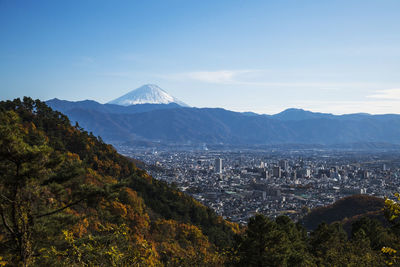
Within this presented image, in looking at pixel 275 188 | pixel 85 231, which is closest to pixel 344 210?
pixel 275 188

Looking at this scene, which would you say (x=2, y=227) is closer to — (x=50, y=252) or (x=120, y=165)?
(x=50, y=252)

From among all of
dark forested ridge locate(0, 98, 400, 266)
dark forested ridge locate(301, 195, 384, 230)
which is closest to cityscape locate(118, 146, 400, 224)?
dark forested ridge locate(301, 195, 384, 230)

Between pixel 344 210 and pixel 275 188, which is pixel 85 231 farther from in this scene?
pixel 275 188

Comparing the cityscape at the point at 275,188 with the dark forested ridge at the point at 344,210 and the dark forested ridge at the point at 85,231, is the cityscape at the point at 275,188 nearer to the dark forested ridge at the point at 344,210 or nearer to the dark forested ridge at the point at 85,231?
the dark forested ridge at the point at 344,210

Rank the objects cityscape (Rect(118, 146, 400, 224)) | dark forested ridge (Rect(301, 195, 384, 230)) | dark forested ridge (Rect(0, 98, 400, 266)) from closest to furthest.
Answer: dark forested ridge (Rect(0, 98, 400, 266)), dark forested ridge (Rect(301, 195, 384, 230)), cityscape (Rect(118, 146, 400, 224))

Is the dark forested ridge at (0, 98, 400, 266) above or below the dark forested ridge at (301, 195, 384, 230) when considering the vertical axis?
above

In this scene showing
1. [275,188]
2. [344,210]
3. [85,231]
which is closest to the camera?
[85,231]

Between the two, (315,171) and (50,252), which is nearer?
(50,252)

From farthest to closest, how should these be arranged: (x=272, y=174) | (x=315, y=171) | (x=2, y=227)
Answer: (x=315, y=171), (x=272, y=174), (x=2, y=227)

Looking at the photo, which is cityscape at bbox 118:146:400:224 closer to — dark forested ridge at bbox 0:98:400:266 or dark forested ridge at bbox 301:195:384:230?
dark forested ridge at bbox 301:195:384:230

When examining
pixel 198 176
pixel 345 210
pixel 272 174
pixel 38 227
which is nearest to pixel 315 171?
pixel 272 174

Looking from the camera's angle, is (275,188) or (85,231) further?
(275,188)
